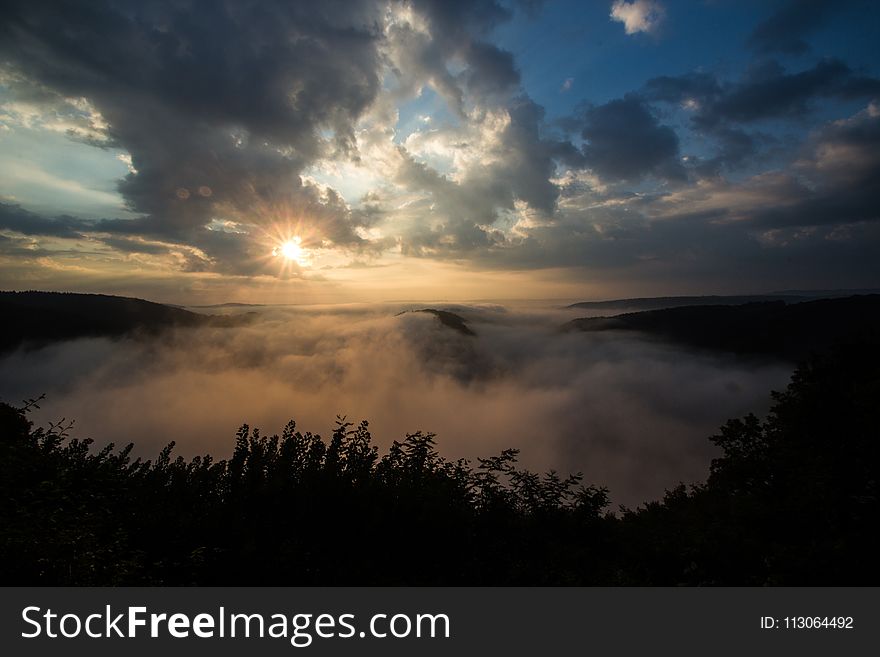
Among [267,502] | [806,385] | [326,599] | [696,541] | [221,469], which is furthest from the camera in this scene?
[221,469]

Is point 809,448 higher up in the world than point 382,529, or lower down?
higher up

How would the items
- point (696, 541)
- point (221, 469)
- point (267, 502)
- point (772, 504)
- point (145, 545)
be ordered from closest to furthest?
point (145, 545) < point (696, 541) < point (772, 504) < point (267, 502) < point (221, 469)

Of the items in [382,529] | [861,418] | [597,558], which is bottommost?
[597,558]

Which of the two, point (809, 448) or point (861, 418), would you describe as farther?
point (809, 448)

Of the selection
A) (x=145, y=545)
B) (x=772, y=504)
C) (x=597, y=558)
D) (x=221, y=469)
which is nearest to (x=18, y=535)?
(x=145, y=545)

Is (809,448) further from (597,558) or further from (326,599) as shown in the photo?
(326,599)

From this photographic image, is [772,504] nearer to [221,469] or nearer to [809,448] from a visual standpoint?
[809,448]

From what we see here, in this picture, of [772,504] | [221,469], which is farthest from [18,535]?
[772,504]
